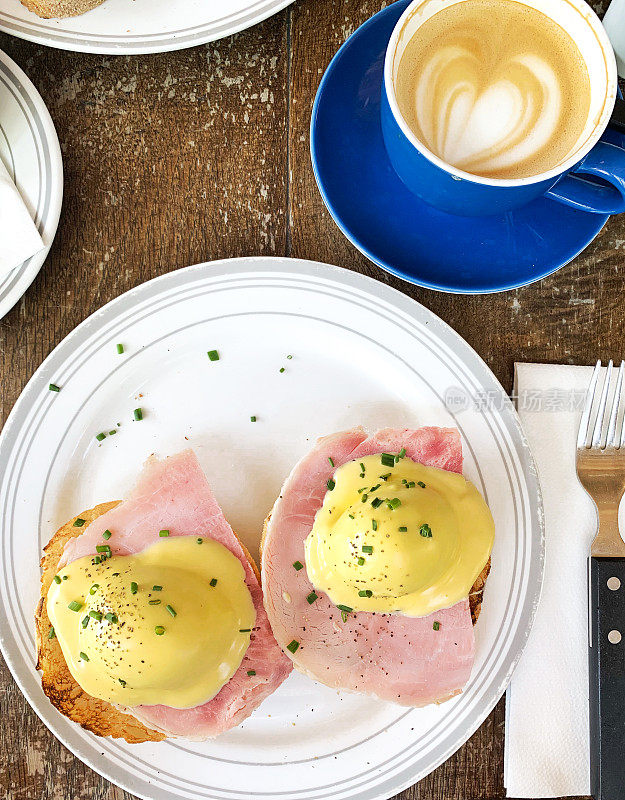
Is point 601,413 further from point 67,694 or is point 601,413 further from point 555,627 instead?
point 67,694

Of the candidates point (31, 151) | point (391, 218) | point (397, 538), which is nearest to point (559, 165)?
point (391, 218)

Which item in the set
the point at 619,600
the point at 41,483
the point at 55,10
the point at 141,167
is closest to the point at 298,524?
the point at 41,483

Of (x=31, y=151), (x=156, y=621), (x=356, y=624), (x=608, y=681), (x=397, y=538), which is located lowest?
(x=608, y=681)

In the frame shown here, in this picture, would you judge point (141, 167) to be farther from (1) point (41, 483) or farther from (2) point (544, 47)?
(2) point (544, 47)

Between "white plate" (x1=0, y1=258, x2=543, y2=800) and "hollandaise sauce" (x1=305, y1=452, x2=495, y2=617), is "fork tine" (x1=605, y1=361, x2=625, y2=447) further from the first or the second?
"hollandaise sauce" (x1=305, y1=452, x2=495, y2=617)

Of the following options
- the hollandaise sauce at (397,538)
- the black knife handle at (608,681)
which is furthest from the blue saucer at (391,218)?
the black knife handle at (608,681)

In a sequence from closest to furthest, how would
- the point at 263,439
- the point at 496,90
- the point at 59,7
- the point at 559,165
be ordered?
the point at 559,165
the point at 496,90
the point at 59,7
the point at 263,439

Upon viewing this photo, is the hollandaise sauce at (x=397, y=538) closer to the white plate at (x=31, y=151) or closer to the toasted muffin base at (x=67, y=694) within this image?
the toasted muffin base at (x=67, y=694)

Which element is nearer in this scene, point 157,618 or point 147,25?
point 157,618
